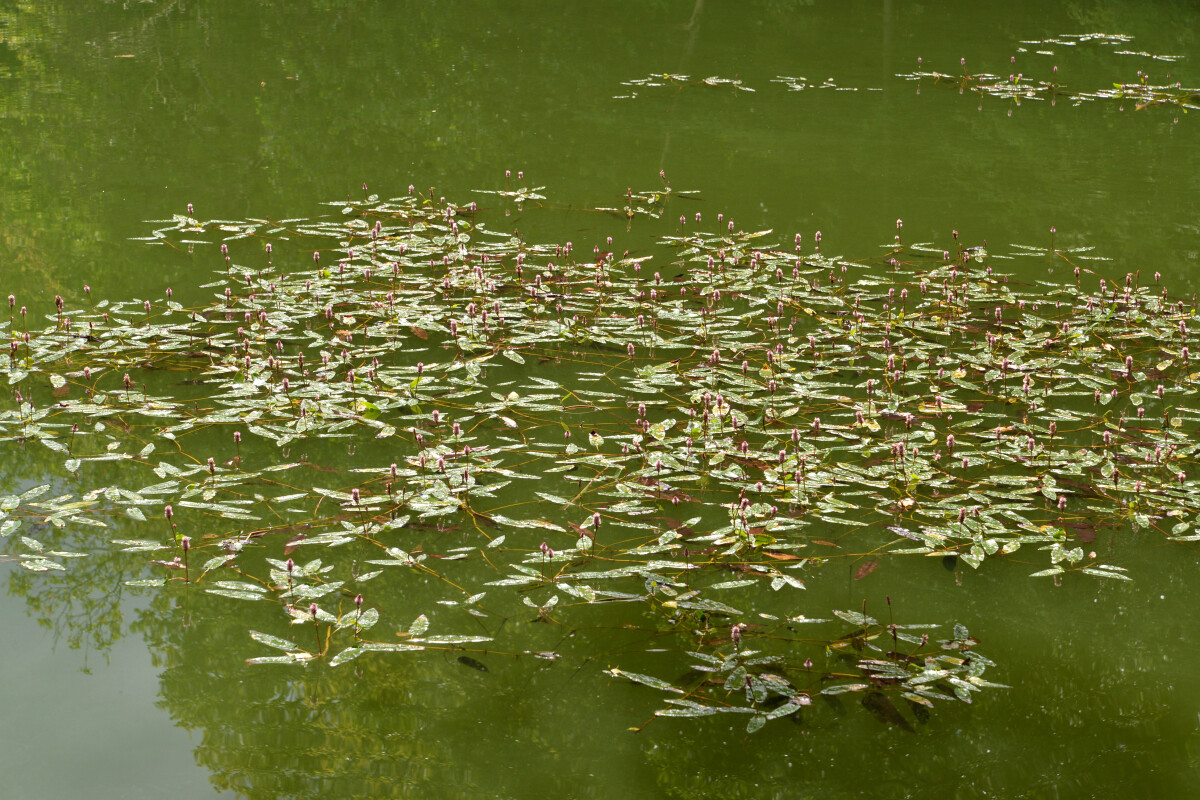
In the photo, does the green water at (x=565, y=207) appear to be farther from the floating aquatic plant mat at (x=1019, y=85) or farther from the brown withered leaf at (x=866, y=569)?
the floating aquatic plant mat at (x=1019, y=85)

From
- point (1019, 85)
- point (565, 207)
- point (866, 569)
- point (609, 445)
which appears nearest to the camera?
point (866, 569)

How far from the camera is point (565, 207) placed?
671cm

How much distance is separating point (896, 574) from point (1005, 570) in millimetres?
332

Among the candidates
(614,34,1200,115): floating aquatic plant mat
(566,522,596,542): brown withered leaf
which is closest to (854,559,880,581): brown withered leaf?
(566,522,596,542): brown withered leaf

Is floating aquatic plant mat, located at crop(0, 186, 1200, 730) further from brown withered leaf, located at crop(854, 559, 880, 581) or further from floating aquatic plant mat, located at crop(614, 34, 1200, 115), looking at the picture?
floating aquatic plant mat, located at crop(614, 34, 1200, 115)

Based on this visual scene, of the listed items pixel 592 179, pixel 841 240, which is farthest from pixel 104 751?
pixel 592 179

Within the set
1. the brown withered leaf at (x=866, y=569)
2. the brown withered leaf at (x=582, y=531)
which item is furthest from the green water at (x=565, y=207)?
the brown withered leaf at (x=582, y=531)

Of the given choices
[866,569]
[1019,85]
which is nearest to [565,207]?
[866,569]

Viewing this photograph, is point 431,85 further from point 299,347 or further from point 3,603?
point 3,603

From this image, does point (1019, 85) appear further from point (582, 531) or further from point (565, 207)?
point (582, 531)

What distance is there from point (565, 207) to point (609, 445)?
9.99 feet

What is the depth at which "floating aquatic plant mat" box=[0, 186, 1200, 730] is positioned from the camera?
3.07 meters

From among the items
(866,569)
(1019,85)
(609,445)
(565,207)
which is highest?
(1019,85)

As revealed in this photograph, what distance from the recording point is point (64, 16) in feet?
40.1
